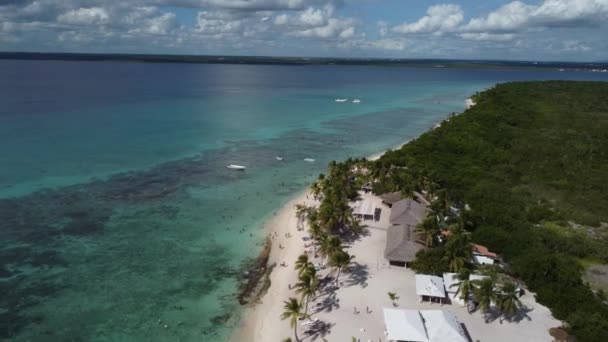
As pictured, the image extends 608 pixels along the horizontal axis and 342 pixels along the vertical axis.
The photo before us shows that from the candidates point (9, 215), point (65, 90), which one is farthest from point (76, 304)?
point (65, 90)

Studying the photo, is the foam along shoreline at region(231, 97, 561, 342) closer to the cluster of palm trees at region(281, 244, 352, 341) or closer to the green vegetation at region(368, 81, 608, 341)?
the cluster of palm trees at region(281, 244, 352, 341)

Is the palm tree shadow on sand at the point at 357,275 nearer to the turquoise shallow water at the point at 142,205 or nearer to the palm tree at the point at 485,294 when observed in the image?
the palm tree at the point at 485,294

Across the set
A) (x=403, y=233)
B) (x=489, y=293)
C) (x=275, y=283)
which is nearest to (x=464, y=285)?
(x=489, y=293)

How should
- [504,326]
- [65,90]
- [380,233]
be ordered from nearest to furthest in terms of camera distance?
[504,326]
[380,233]
[65,90]

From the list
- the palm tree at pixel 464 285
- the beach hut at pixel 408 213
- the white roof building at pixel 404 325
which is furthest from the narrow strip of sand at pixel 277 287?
the palm tree at pixel 464 285

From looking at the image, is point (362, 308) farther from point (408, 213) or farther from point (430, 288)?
point (408, 213)

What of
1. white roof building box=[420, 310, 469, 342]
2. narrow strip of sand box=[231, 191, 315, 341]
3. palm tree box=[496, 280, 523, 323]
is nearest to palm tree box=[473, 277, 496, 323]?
palm tree box=[496, 280, 523, 323]

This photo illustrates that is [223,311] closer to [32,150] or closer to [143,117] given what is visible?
[32,150]
